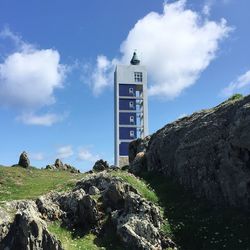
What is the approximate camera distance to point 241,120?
34.2 m

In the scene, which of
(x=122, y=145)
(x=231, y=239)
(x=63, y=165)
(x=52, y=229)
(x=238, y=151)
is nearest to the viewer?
(x=231, y=239)

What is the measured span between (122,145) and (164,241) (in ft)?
395

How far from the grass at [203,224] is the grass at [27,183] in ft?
45.1

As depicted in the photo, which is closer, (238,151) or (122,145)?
(238,151)

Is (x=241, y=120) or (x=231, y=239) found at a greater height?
(x=241, y=120)

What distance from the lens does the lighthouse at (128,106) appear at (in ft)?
497

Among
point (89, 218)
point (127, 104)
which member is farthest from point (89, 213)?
point (127, 104)

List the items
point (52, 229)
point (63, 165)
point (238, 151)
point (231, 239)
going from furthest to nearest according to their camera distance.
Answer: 1. point (63, 165)
2. point (238, 151)
3. point (52, 229)
4. point (231, 239)

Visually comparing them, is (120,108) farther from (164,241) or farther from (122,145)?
(164,241)

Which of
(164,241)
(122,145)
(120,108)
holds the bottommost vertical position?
(164,241)

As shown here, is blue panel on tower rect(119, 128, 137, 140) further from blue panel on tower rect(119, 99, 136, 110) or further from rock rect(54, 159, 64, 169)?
rock rect(54, 159, 64, 169)

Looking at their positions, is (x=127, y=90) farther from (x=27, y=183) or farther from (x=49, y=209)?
(x=49, y=209)

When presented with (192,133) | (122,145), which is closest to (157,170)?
(192,133)

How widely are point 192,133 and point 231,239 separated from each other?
13.1 meters
